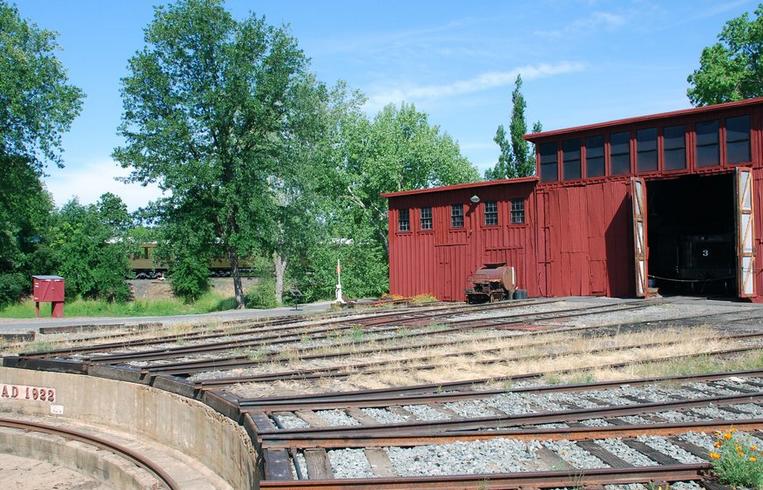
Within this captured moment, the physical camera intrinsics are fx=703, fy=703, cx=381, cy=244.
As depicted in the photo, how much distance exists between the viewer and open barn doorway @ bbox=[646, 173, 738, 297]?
94.6 ft

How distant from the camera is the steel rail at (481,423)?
7258mm

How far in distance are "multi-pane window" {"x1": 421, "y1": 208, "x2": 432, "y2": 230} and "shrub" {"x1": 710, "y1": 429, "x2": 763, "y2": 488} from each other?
26294mm

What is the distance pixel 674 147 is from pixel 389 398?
20.5 m

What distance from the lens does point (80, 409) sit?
12812 millimetres

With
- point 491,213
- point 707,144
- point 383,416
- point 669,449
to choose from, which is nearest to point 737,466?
point 669,449

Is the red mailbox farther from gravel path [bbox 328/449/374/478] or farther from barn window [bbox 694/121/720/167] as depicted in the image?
barn window [bbox 694/121/720/167]

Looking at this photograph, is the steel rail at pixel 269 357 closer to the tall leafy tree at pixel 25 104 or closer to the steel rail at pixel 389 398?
the steel rail at pixel 389 398

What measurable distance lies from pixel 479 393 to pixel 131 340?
10.8 meters

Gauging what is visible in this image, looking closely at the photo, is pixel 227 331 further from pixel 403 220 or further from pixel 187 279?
pixel 187 279

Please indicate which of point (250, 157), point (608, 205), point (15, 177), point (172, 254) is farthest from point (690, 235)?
point (15, 177)

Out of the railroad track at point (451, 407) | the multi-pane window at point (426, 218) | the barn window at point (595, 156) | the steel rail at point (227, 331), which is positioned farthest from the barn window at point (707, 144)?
the multi-pane window at point (426, 218)

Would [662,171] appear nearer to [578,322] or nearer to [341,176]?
[578,322]

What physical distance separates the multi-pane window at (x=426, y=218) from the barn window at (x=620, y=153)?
337 inches

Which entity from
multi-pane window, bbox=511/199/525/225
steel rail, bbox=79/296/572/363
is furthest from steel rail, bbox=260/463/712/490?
multi-pane window, bbox=511/199/525/225
